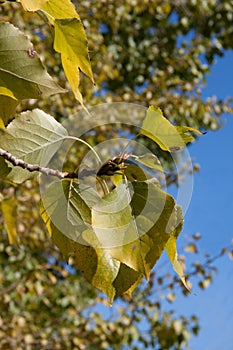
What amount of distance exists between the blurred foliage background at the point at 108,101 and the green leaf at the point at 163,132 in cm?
167

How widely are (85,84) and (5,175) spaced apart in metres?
2.22

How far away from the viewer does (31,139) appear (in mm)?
497

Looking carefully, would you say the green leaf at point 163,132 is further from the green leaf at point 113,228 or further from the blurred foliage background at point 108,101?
the blurred foliage background at point 108,101

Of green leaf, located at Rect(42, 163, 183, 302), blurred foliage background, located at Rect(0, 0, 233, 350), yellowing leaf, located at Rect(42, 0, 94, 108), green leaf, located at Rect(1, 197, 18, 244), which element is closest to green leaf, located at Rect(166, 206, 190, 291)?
green leaf, located at Rect(42, 163, 183, 302)

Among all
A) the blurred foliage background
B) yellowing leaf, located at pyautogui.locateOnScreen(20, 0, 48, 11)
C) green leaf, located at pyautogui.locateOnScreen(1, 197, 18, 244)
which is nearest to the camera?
yellowing leaf, located at pyautogui.locateOnScreen(20, 0, 48, 11)

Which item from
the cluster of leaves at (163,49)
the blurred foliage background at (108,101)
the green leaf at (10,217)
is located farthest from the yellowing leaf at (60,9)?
the cluster of leaves at (163,49)

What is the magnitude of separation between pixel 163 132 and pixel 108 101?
7.14ft

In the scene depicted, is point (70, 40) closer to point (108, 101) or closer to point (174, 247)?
point (174, 247)

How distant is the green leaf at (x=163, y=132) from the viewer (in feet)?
1.51

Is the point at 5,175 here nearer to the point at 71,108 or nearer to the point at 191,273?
the point at 191,273

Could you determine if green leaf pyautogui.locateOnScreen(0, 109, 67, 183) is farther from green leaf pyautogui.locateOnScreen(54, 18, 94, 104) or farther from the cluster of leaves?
the cluster of leaves

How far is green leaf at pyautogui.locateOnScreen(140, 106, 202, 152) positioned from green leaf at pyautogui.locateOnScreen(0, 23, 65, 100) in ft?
0.24

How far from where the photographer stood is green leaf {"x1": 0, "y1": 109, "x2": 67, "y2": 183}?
49 centimetres

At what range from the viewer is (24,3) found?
406mm
